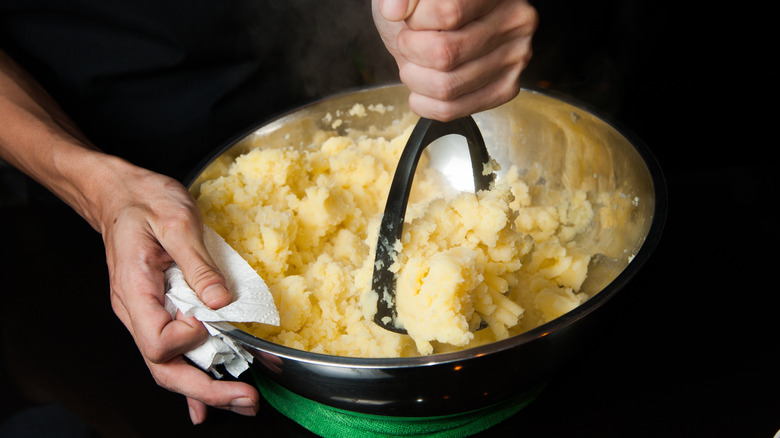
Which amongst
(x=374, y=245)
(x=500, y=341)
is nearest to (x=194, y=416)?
(x=374, y=245)

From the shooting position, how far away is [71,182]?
3.34 ft

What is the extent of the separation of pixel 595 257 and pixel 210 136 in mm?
890

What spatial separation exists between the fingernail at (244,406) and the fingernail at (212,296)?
0.55ft

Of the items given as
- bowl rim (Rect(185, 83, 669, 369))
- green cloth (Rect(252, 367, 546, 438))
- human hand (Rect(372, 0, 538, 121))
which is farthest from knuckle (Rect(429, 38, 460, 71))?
green cloth (Rect(252, 367, 546, 438))

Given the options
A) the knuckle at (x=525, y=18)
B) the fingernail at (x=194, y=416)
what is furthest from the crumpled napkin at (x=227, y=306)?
the knuckle at (x=525, y=18)

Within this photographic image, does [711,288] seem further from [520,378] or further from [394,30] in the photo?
[394,30]

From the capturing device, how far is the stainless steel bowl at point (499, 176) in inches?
25.1

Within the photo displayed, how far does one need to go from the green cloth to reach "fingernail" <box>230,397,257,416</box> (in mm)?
41

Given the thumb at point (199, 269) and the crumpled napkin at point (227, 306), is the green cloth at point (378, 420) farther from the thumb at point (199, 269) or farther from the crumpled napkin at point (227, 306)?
the thumb at point (199, 269)

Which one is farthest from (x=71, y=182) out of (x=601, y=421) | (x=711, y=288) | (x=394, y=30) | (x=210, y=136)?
(x=711, y=288)

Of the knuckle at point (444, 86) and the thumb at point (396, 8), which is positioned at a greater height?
the thumb at point (396, 8)

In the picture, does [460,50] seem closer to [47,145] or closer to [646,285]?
[646,285]

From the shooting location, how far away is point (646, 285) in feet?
3.43

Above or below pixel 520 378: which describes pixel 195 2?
above
